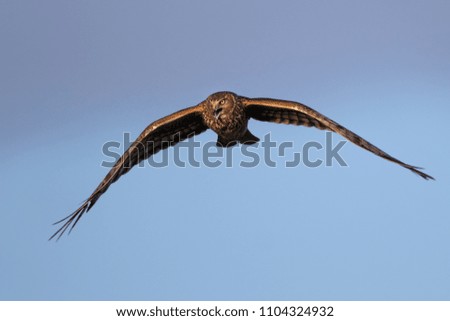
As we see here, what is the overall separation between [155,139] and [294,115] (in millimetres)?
1258

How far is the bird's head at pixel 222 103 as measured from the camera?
8.16 meters

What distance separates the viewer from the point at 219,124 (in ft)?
26.9

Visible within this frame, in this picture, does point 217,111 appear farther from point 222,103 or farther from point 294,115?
point 294,115

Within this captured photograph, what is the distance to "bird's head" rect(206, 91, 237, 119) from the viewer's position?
8164 mm

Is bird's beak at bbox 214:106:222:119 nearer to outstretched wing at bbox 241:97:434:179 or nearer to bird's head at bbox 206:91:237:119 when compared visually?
bird's head at bbox 206:91:237:119

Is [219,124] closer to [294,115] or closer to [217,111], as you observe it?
[217,111]

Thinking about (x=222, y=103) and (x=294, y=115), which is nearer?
(x=222, y=103)

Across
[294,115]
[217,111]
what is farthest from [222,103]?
[294,115]

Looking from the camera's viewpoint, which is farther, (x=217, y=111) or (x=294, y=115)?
(x=294, y=115)

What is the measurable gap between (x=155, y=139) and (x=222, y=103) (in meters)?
0.81

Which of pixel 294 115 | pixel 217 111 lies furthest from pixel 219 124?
pixel 294 115
